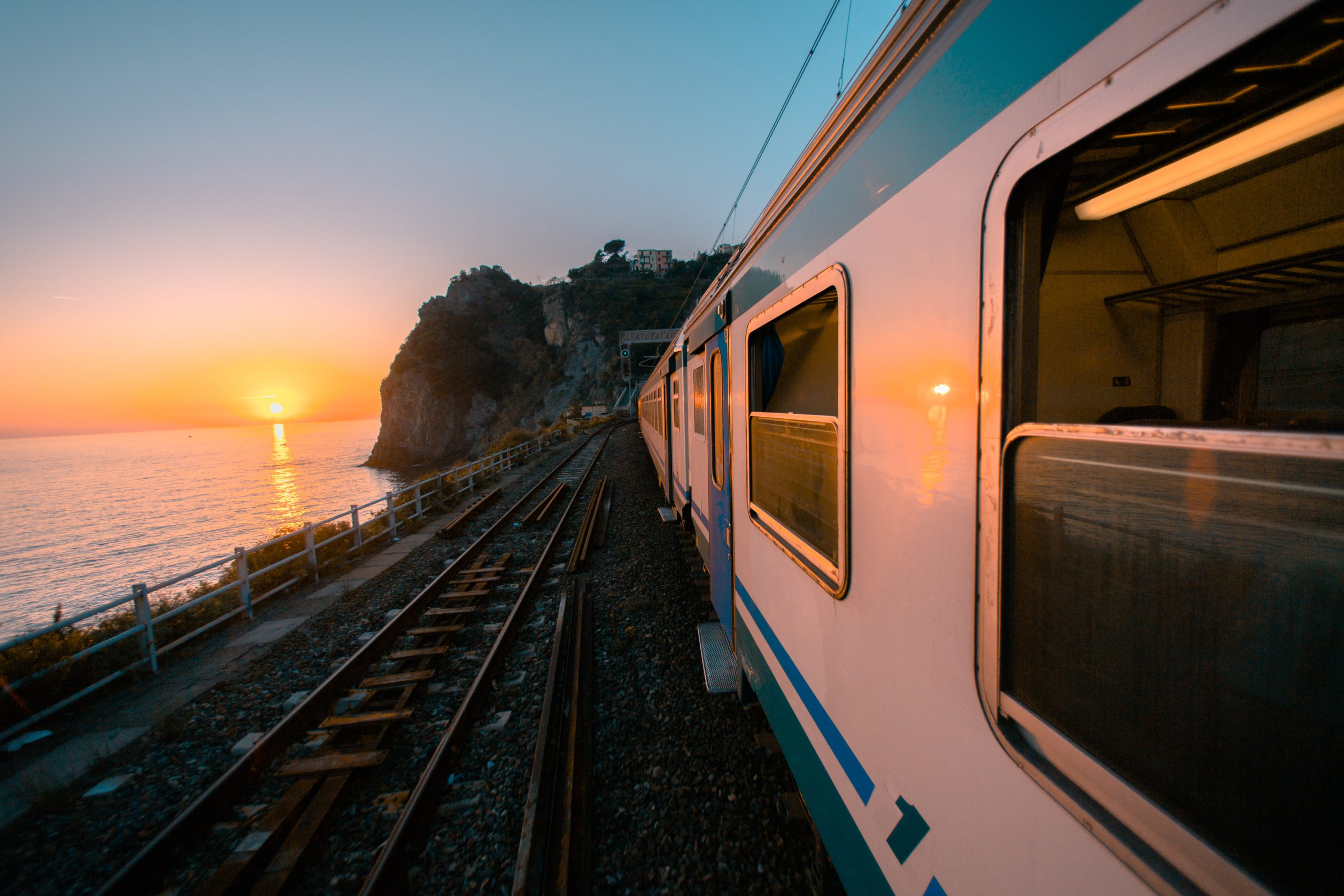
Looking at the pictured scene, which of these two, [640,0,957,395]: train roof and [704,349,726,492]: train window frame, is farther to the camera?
[704,349,726,492]: train window frame

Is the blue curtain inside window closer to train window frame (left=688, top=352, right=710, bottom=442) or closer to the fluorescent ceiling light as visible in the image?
train window frame (left=688, top=352, right=710, bottom=442)

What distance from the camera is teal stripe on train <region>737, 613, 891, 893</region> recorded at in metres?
1.88

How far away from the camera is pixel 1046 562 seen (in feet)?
3.70

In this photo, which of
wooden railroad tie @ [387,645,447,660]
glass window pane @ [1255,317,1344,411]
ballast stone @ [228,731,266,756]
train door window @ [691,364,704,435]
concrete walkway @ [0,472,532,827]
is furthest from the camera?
train door window @ [691,364,704,435]

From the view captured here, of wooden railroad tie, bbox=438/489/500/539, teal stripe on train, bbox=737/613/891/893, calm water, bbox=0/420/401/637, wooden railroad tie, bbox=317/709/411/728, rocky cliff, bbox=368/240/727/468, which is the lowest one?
calm water, bbox=0/420/401/637

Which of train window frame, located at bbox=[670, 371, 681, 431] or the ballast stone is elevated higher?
train window frame, located at bbox=[670, 371, 681, 431]

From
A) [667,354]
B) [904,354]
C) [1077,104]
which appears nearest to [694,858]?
[904,354]

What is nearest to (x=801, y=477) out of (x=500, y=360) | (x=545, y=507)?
(x=545, y=507)

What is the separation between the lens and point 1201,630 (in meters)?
0.84

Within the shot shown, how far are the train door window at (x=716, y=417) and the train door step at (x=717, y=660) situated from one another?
1554 millimetres

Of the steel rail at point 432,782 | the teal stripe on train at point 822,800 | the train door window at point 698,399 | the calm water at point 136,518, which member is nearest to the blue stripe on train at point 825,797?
the teal stripe on train at point 822,800

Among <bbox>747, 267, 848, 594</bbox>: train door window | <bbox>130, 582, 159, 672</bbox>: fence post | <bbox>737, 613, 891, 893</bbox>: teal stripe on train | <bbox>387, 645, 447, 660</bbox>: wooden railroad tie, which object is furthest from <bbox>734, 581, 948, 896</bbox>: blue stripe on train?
<bbox>130, 582, 159, 672</bbox>: fence post

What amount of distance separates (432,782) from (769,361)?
374cm

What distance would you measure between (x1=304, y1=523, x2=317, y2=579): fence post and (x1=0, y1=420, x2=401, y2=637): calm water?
1119cm
